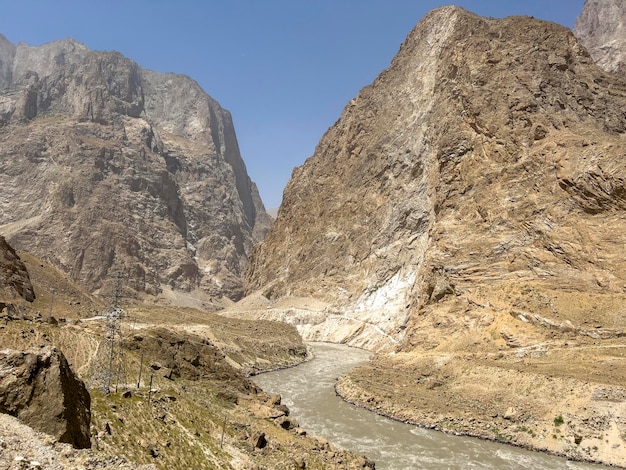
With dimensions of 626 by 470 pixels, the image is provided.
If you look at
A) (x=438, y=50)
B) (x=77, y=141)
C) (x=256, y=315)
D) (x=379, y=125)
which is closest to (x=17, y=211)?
(x=77, y=141)

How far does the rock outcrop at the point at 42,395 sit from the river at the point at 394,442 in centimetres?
2009

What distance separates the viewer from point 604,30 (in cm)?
17700

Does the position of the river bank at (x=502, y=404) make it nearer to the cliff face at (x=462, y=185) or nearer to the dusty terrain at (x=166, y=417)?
the dusty terrain at (x=166, y=417)

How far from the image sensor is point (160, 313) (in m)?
84.2

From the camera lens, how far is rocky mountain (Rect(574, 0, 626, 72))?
6378 inches

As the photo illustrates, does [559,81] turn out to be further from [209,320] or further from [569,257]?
[209,320]

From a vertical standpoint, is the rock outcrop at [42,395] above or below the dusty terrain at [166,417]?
above

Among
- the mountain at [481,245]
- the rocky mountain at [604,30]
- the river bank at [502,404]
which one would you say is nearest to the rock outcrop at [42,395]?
the river bank at [502,404]

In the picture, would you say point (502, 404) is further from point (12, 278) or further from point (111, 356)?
point (12, 278)

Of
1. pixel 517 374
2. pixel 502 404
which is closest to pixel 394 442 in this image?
pixel 502 404

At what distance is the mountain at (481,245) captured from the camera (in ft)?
122

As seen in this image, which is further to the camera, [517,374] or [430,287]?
[430,287]

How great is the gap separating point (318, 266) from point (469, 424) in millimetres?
73773

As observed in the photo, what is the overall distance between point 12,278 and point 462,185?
62.8 m
